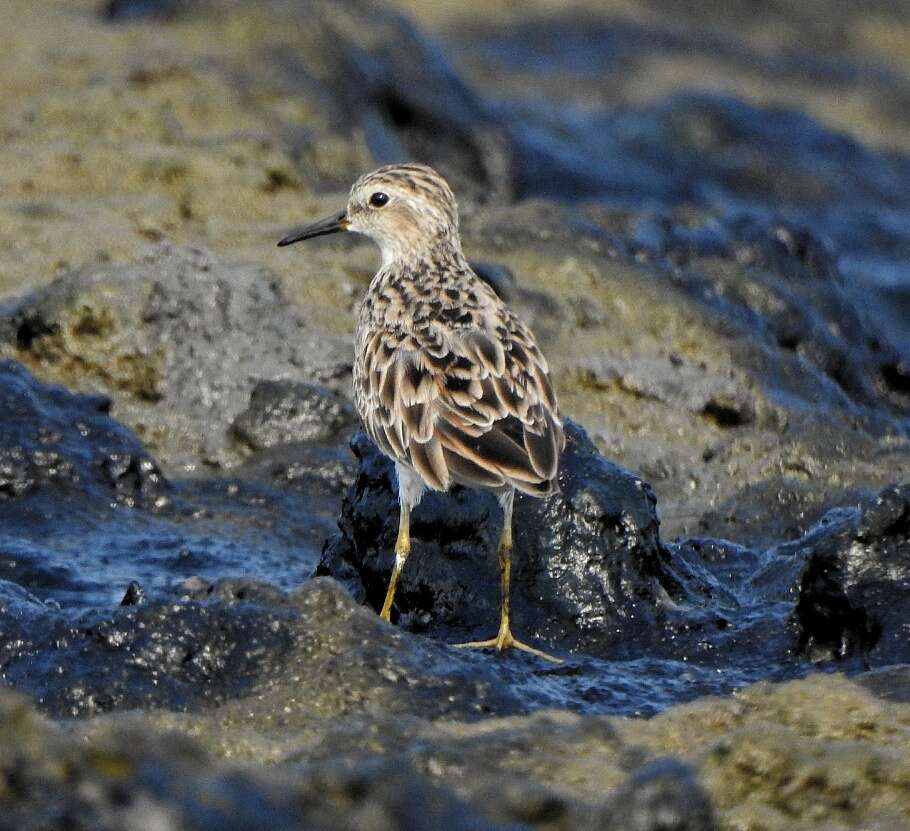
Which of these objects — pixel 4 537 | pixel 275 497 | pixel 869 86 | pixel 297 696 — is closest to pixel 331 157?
pixel 275 497

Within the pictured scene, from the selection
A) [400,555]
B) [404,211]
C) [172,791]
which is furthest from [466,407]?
[172,791]

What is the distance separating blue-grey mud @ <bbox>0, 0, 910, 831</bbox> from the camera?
194 inches

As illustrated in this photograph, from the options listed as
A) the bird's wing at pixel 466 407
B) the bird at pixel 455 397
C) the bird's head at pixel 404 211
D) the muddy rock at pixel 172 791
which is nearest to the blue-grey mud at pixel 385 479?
the muddy rock at pixel 172 791

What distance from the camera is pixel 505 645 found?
6.56m

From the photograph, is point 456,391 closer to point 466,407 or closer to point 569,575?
point 466,407

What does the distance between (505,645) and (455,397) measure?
933mm

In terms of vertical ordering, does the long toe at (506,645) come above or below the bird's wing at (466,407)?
below

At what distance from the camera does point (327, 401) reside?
9.12 m

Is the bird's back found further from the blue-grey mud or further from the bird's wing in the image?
the blue-grey mud

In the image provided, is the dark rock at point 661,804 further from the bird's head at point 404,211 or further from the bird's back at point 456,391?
the bird's head at point 404,211

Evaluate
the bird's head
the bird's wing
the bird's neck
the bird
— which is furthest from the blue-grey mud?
the bird's head

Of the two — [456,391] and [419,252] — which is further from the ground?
[419,252]

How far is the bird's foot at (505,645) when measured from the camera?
6543 mm

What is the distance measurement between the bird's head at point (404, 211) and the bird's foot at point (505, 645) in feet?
7.01
